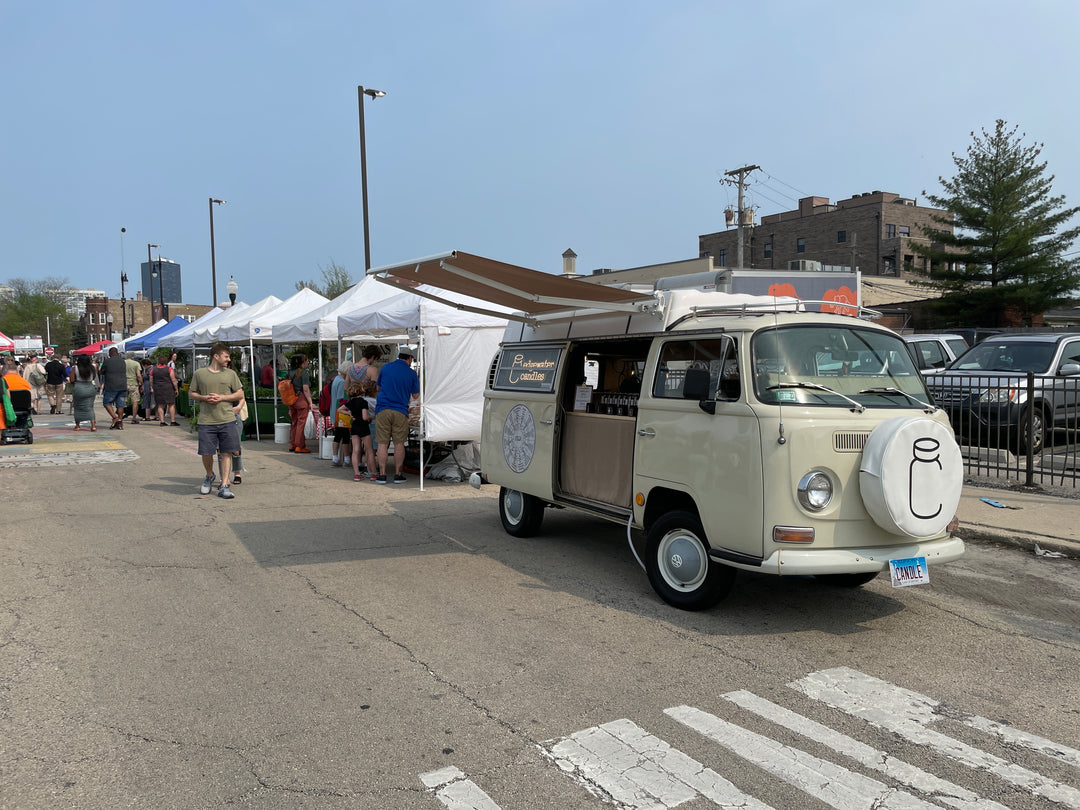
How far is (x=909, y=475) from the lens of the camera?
493 centimetres

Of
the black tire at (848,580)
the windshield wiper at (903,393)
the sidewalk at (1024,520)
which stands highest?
the windshield wiper at (903,393)

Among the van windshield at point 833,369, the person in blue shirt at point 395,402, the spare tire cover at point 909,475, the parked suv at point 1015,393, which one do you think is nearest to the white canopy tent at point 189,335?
the person in blue shirt at point 395,402

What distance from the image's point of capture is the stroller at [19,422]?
16.7 metres

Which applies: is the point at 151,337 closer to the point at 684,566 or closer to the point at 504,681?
the point at 684,566

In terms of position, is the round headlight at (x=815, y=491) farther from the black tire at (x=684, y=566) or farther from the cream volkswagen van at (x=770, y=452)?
the black tire at (x=684, y=566)

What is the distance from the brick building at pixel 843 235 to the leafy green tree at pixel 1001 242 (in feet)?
55.2

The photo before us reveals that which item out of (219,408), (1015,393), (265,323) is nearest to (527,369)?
(219,408)

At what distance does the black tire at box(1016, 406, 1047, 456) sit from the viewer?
9928mm

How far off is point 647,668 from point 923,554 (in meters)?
2.02

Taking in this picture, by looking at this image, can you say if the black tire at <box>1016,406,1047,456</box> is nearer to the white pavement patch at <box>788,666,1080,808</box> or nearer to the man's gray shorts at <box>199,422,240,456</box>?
the white pavement patch at <box>788,666,1080,808</box>

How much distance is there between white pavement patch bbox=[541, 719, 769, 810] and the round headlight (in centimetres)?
185

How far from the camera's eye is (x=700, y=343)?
19.0 feet

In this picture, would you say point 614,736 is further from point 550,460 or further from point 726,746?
point 550,460

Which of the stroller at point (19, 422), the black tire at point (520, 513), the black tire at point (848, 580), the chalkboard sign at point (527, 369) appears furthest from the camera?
the stroller at point (19, 422)
